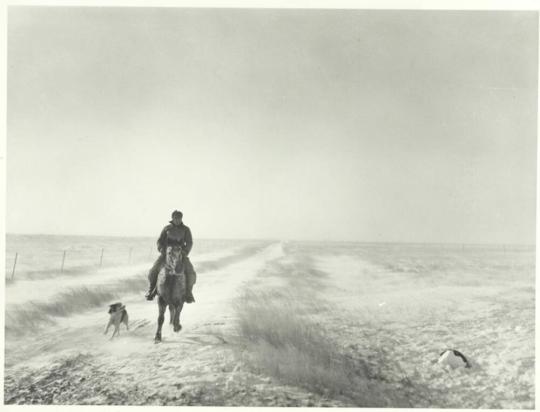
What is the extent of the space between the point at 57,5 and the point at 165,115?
2.55 metres

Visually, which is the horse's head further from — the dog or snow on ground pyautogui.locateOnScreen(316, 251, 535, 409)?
snow on ground pyautogui.locateOnScreen(316, 251, 535, 409)

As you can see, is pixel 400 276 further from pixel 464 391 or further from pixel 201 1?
pixel 201 1

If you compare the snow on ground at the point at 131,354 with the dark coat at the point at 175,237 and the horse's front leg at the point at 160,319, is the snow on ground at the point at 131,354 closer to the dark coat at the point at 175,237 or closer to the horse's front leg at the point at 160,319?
the horse's front leg at the point at 160,319

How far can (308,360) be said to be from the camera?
20.3 ft

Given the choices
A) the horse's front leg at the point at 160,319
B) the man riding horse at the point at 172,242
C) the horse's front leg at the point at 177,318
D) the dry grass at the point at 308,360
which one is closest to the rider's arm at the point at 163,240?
the man riding horse at the point at 172,242

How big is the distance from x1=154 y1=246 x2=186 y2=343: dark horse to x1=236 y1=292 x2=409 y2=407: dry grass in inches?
46.5

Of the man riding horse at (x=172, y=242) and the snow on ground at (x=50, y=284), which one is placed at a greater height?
the man riding horse at (x=172, y=242)

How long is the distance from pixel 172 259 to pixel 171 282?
1.23ft

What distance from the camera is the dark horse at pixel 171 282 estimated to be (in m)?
6.27

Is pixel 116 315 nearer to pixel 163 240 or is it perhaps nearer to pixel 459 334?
pixel 163 240

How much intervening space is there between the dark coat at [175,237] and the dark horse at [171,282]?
0.34ft

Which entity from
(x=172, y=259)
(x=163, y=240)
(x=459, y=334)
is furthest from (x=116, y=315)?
(x=459, y=334)

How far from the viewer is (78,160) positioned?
7559 mm

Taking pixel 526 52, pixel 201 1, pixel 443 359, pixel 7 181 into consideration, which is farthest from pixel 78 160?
pixel 526 52
